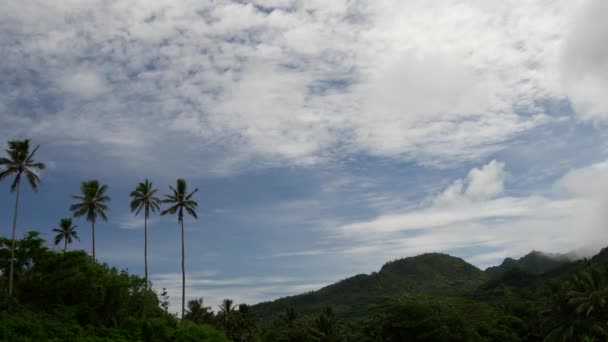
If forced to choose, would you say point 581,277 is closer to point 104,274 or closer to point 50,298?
point 104,274

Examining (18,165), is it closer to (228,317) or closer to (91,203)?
(91,203)

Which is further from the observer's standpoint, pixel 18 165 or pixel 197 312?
pixel 197 312

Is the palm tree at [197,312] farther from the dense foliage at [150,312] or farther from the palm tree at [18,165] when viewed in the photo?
the palm tree at [18,165]

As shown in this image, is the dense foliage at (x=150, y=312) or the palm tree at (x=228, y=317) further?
the palm tree at (x=228, y=317)

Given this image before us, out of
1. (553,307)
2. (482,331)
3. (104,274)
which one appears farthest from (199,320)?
(553,307)

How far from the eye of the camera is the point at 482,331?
7050 centimetres

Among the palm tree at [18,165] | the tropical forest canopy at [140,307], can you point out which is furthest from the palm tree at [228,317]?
the palm tree at [18,165]

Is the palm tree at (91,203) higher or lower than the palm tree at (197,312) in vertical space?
higher

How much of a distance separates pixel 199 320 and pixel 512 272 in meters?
119

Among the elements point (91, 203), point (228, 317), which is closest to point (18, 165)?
point (91, 203)

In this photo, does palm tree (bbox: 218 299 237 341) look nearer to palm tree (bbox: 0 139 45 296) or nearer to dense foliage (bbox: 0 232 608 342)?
dense foliage (bbox: 0 232 608 342)

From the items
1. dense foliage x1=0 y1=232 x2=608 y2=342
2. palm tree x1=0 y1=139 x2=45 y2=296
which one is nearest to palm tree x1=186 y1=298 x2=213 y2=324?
dense foliage x1=0 y1=232 x2=608 y2=342

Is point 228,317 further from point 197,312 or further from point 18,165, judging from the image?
point 18,165

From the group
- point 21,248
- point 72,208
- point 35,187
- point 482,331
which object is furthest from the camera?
point 482,331
